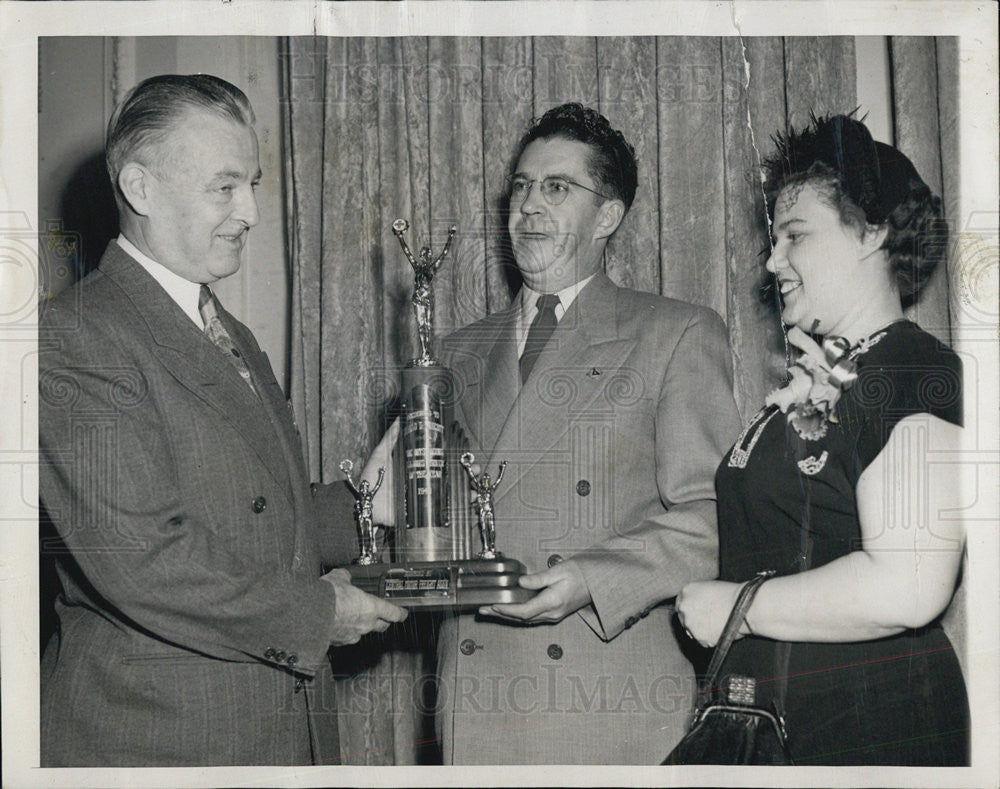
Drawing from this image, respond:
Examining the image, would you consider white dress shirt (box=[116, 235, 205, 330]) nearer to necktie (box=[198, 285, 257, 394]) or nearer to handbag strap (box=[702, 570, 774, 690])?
necktie (box=[198, 285, 257, 394])

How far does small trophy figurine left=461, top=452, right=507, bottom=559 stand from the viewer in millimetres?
2910

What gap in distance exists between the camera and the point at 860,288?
3.00 meters

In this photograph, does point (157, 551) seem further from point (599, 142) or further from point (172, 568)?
point (599, 142)

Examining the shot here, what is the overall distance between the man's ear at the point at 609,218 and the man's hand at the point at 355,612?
1105 millimetres

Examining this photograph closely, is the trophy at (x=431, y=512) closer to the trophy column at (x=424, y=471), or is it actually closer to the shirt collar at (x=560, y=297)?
the trophy column at (x=424, y=471)

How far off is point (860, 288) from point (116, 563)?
1.94m

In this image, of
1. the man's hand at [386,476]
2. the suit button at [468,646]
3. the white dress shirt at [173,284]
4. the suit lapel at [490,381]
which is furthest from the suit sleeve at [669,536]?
the white dress shirt at [173,284]

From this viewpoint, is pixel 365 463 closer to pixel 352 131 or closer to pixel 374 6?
pixel 352 131

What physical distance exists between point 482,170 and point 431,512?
0.96 metres

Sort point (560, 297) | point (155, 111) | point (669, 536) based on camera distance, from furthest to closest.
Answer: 1. point (560, 297)
2. point (155, 111)
3. point (669, 536)

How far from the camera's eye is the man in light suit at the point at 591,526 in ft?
9.72

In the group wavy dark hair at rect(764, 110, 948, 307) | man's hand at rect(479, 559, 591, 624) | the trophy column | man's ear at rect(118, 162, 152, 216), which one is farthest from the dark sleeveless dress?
man's ear at rect(118, 162, 152, 216)

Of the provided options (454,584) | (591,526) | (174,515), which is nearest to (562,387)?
(591,526)

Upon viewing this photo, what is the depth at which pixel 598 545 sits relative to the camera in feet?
9.77
